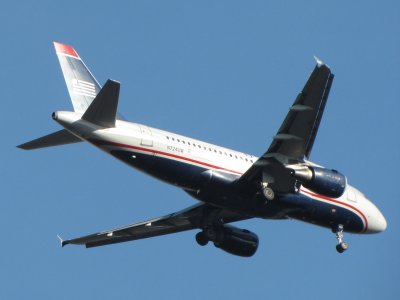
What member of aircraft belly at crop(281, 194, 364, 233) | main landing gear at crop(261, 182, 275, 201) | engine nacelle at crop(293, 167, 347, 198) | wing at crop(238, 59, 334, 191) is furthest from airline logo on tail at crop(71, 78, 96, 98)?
aircraft belly at crop(281, 194, 364, 233)

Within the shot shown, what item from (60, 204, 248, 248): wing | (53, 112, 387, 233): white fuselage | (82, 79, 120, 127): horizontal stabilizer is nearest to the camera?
(82, 79, 120, 127): horizontal stabilizer

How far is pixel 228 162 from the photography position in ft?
148

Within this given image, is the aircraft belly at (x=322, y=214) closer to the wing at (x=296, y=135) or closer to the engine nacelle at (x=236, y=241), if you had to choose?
the wing at (x=296, y=135)

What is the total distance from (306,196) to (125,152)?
9291 millimetres

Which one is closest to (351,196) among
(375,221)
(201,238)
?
(375,221)

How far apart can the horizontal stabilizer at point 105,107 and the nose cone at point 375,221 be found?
14641 millimetres

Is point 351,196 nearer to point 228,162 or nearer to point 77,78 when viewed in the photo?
point 228,162

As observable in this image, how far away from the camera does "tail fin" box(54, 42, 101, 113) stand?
44.4 metres

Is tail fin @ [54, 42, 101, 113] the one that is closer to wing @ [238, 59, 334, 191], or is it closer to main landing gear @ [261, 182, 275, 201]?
wing @ [238, 59, 334, 191]

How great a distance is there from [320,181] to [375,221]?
693 centimetres

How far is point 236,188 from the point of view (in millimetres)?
44375

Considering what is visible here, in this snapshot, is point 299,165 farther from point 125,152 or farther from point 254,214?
point 125,152

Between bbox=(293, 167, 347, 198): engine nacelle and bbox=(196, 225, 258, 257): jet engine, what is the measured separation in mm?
6901

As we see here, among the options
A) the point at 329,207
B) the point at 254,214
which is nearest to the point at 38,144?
the point at 254,214
